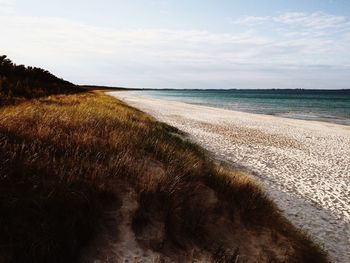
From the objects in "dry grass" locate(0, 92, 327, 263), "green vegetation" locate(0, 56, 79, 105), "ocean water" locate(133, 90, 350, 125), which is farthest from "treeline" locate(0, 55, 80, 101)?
"ocean water" locate(133, 90, 350, 125)

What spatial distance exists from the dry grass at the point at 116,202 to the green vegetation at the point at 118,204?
0.04 feet

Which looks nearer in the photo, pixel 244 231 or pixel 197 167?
pixel 244 231

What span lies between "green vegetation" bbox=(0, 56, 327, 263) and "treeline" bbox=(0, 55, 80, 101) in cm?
927

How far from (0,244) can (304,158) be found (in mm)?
13045

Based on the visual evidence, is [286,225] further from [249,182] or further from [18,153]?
[18,153]

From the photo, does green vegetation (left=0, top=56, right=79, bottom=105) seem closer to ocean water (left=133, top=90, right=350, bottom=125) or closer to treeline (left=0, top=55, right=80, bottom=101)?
treeline (left=0, top=55, right=80, bottom=101)

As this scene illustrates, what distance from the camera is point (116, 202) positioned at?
4363 millimetres

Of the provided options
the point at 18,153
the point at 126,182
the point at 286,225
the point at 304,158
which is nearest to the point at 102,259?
the point at 126,182

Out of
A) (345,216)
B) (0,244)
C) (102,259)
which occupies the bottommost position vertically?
(345,216)

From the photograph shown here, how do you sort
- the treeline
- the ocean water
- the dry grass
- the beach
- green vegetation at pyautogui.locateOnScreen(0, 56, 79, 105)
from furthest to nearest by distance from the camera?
1. the ocean water
2. the treeline
3. green vegetation at pyautogui.locateOnScreen(0, 56, 79, 105)
4. the beach
5. the dry grass

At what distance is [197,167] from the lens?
6.27 m

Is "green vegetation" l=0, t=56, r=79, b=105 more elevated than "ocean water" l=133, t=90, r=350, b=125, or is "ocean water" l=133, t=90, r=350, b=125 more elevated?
"green vegetation" l=0, t=56, r=79, b=105

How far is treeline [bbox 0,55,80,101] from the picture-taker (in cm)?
1671

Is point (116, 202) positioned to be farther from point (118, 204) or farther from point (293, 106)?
point (293, 106)
